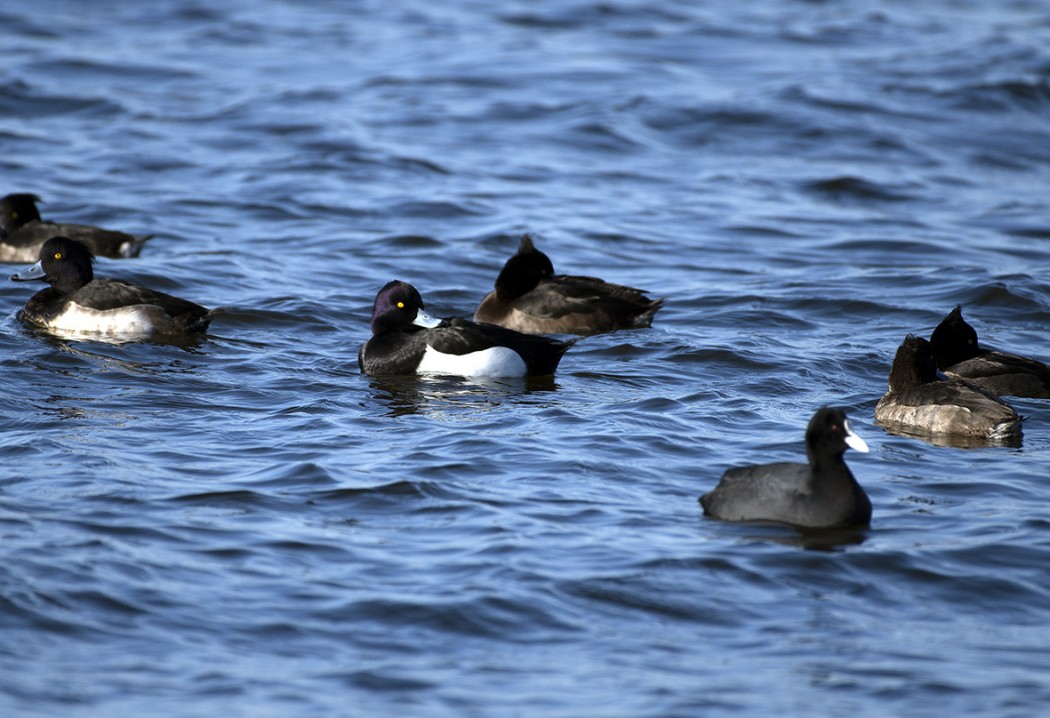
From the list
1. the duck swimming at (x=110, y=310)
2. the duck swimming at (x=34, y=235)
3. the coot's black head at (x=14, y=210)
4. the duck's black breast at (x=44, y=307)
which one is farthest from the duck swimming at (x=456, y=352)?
the coot's black head at (x=14, y=210)

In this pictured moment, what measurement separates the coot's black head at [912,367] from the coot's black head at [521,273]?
12.3 ft

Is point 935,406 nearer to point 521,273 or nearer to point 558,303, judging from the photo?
point 558,303

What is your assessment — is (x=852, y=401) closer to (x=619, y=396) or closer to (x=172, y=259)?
(x=619, y=396)

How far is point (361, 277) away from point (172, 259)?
2.01 metres

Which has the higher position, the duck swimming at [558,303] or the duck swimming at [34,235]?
the duck swimming at [34,235]

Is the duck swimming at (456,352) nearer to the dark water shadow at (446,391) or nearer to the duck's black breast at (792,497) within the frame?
the dark water shadow at (446,391)

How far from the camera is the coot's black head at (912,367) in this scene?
10.7m

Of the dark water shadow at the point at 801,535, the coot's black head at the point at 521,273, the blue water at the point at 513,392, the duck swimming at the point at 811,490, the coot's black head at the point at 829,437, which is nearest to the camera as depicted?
the blue water at the point at 513,392

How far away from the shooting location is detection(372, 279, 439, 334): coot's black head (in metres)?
11.9

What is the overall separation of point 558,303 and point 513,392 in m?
2.08

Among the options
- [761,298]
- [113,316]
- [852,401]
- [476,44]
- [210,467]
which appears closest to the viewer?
[210,467]

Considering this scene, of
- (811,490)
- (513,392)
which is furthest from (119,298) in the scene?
(811,490)

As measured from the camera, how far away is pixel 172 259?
1536 centimetres

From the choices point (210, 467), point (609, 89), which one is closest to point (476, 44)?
point (609, 89)
